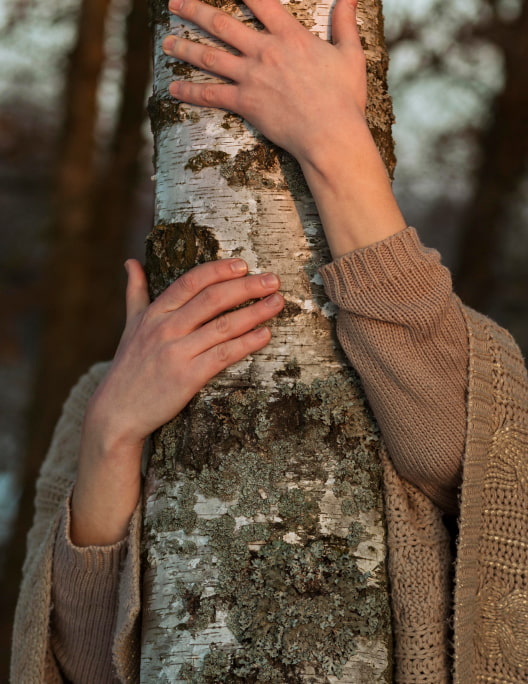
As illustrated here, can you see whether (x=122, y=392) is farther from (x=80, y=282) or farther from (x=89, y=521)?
(x=80, y=282)

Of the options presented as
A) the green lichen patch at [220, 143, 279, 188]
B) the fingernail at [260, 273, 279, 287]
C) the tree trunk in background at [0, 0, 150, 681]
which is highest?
the tree trunk in background at [0, 0, 150, 681]

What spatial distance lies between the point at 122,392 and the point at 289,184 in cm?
51

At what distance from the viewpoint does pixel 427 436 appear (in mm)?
1381

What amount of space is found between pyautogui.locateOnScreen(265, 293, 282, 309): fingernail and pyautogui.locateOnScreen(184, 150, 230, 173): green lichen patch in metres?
0.28

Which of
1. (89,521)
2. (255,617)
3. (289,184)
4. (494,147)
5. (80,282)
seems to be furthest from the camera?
(494,147)

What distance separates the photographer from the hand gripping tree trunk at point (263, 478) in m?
1.30

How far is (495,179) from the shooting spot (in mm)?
6426

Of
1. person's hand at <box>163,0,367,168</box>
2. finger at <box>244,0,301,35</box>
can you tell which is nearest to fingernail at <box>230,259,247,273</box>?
person's hand at <box>163,0,367,168</box>

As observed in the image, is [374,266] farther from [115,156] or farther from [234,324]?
[115,156]

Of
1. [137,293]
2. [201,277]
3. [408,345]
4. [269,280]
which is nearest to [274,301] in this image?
[269,280]

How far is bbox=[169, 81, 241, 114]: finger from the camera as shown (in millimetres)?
1419

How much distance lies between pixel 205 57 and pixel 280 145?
23cm

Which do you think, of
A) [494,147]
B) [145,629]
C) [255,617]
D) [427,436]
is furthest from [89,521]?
[494,147]

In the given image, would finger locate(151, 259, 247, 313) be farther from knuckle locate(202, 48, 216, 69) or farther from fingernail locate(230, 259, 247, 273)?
knuckle locate(202, 48, 216, 69)
